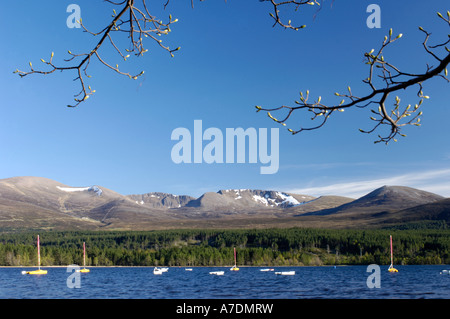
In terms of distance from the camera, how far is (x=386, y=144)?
→ 6.55 meters
